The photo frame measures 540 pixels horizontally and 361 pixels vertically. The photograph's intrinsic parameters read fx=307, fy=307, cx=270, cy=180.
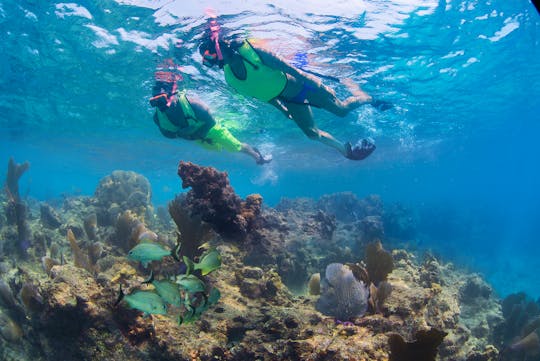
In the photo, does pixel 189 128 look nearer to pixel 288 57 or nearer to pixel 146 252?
pixel 146 252

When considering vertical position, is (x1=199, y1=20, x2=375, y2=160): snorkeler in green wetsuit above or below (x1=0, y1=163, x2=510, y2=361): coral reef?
above

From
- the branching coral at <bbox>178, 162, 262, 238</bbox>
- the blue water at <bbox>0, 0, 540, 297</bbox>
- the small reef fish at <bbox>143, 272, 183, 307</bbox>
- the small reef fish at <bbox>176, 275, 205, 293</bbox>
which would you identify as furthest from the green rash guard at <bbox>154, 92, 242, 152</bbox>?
the blue water at <bbox>0, 0, 540, 297</bbox>

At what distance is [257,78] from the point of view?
21.3ft

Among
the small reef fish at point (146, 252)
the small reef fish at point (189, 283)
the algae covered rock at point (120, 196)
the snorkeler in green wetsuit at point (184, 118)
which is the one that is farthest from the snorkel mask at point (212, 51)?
the algae covered rock at point (120, 196)

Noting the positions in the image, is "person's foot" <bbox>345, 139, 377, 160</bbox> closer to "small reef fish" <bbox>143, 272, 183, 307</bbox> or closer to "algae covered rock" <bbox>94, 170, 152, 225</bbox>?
"small reef fish" <bbox>143, 272, 183, 307</bbox>

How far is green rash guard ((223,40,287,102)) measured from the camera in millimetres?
6227

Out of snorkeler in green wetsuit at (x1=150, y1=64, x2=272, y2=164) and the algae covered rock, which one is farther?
the algae covered rock

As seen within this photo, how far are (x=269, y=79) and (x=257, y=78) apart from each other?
10.0 inches

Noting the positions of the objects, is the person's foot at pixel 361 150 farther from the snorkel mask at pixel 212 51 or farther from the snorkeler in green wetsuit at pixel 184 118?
the snorkel mask at pixel 212 51

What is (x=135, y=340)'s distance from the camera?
12.8 feet

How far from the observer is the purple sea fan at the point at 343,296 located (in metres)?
4.72

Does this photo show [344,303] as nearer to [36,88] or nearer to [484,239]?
[36,88]

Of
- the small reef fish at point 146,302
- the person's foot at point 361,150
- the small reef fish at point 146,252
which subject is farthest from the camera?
the person's foot at point 361,150

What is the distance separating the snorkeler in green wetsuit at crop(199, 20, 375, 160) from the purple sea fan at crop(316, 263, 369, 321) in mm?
3464
